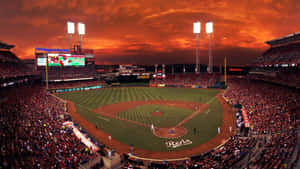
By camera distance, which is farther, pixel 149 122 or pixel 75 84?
pixel 75 84

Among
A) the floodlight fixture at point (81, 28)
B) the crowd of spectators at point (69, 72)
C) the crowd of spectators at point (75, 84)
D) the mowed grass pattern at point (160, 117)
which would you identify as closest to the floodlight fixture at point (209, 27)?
the mowed grass pattern at point (160, 117)

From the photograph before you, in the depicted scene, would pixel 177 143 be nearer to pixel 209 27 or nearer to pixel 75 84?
pixel 209 27

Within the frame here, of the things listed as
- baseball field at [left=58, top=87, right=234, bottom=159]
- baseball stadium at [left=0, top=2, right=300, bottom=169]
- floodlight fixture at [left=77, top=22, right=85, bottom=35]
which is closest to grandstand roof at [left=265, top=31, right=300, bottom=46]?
baseball stadium at [left=0, top=2, right=300, bottom=169]

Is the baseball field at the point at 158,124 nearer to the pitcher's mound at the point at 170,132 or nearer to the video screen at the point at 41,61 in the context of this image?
the pitcher's mound at the point at 170,132

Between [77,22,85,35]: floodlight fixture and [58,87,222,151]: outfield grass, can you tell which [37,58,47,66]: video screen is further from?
[58,87,222,151]: outfield grass

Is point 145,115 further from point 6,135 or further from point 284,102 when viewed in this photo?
point 284,102

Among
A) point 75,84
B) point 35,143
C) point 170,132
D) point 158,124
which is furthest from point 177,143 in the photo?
point 75,84
